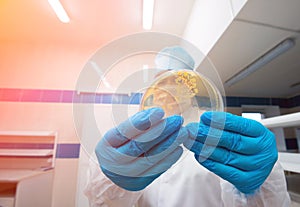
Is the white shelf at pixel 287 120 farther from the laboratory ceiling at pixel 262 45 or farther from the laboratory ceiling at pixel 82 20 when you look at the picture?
the laboratory ceiling at pixel 82 20

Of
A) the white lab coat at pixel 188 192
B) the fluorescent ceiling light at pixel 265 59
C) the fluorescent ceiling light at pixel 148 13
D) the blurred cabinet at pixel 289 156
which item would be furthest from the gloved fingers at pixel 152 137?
the fluorescent ceiling light at pixel 148 13

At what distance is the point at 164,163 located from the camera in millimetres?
480

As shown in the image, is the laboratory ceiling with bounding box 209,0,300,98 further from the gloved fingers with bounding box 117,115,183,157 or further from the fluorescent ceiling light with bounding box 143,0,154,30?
the fluorescent ceiling light with bounding box 143,0,154,30

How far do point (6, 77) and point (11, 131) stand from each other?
0.65 meters

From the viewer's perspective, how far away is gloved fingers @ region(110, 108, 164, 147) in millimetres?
437

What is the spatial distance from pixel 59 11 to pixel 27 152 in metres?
1.46

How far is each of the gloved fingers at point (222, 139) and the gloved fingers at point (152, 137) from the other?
0.04 metres

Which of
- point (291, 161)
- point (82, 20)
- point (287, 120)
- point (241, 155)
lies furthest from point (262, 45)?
point (82, 20)

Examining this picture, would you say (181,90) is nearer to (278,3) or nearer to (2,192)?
(278,3)

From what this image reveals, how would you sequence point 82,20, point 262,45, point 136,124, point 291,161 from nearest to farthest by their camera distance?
1. point 136,124
2. point 291,161
3. point 262,45
4. point 82,20

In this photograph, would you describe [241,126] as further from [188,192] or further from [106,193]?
[106,193]

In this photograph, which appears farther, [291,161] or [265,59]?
[265,59]

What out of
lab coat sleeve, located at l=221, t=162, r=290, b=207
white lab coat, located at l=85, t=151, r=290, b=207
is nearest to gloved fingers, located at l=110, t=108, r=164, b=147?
white lab coat, located at l=85, t=151, r=290, b=207

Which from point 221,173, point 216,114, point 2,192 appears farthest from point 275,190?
point 2,192
